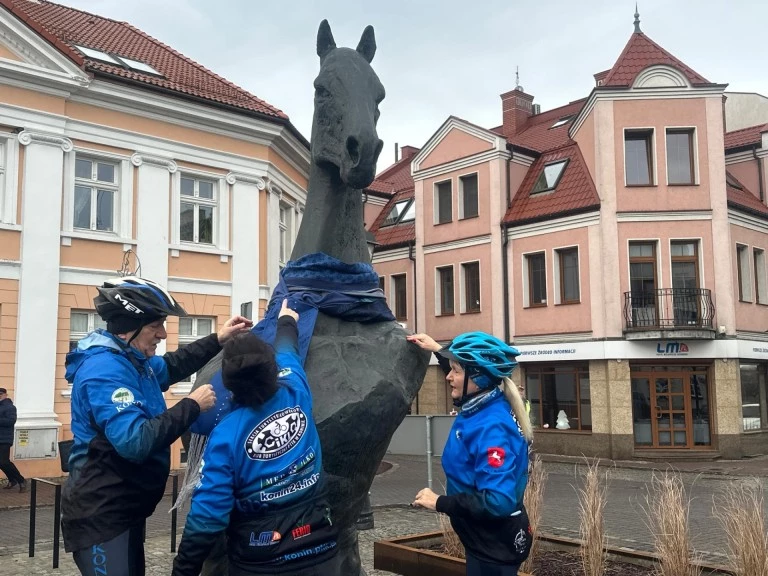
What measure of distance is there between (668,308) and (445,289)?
726 centimetres

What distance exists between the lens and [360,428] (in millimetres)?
2971

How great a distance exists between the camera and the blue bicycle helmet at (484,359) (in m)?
3.22

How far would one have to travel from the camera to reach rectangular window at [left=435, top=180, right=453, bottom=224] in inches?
960

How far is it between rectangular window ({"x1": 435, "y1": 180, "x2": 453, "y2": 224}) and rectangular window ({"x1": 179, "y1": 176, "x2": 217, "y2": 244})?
8.96 meters

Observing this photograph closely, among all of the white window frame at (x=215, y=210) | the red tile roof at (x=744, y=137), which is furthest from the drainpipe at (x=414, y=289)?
the red tile roof at (x=744, y=137)

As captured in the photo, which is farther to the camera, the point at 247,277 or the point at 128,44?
the point at 128,44

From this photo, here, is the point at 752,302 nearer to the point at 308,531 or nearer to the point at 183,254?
the point at 183,254

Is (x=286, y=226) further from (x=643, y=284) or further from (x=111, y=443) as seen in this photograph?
(x=111, y=443)

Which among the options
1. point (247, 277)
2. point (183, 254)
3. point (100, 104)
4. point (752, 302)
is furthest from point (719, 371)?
point (100, 104)

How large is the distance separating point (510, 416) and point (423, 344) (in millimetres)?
455

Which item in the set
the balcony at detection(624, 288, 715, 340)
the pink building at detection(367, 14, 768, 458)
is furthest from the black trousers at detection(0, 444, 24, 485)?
the balcony at detection(624, 288, 715, 340)

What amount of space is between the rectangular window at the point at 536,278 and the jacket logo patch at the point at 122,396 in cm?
1975

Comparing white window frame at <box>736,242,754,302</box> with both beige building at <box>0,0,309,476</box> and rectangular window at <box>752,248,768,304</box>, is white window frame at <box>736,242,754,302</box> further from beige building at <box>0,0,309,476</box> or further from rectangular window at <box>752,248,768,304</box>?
beige building at <box>0,0,309,476</box>

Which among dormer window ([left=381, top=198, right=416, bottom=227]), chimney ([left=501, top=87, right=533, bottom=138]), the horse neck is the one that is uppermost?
chimney ([left=501, top=87, right=533, bottom=138])
